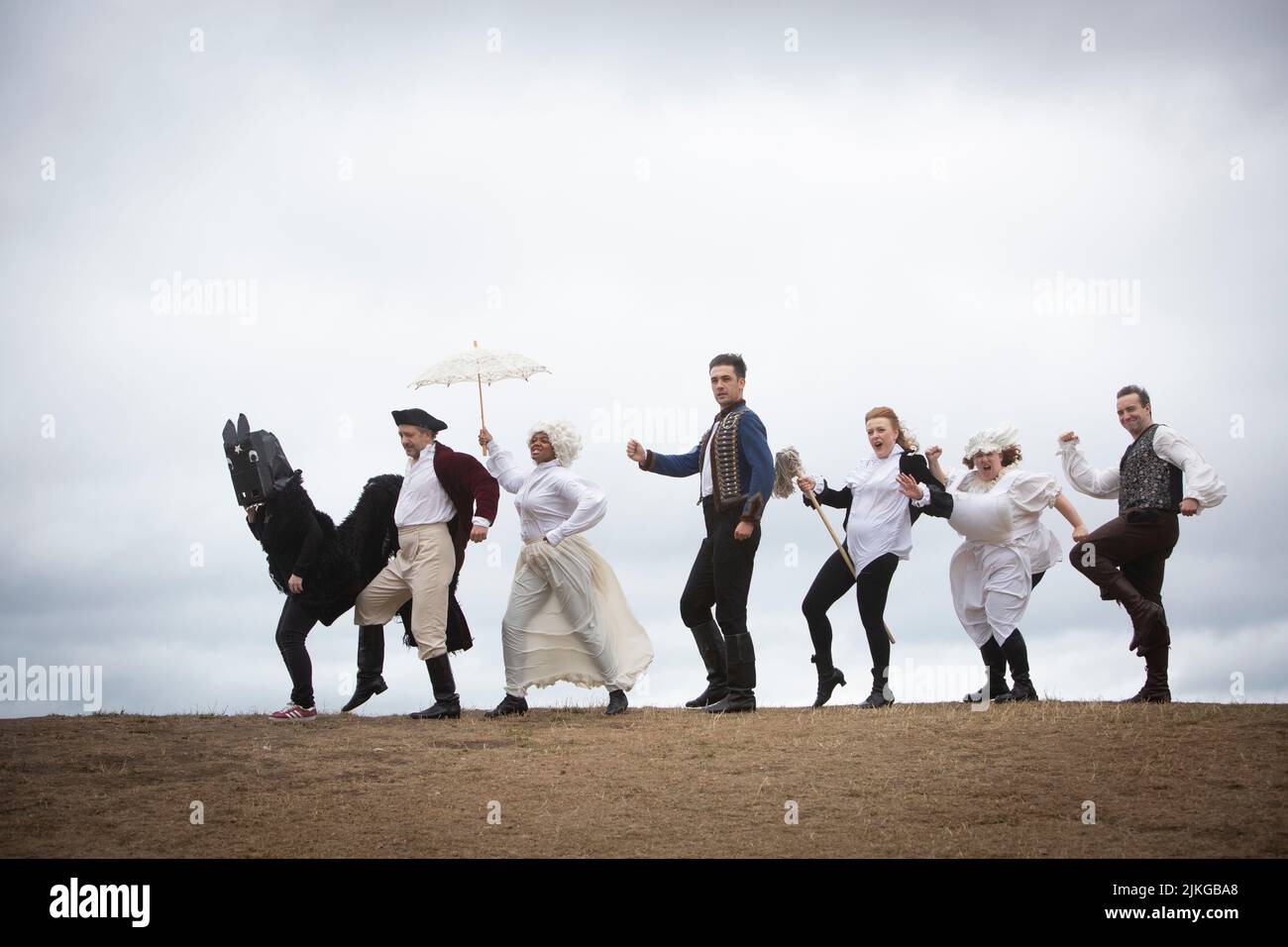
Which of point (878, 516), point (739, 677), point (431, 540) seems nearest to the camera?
point (739, 677)

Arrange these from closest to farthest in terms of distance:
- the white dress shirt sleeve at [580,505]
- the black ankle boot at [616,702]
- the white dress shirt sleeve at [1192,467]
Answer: the white dress shirt sleeve at [1192,467] < the white dress shirt sleeve at [580,505] < the black ankle boot at [616,702]

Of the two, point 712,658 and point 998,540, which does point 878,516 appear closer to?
point 998,540

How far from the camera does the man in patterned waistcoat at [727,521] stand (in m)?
10.3

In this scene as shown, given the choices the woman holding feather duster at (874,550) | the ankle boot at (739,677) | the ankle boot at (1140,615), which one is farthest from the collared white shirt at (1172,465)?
the ankle boot at (739,677)

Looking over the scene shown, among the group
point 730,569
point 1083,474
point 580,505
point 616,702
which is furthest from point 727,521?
point 1083,474

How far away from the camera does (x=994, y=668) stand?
439 inches

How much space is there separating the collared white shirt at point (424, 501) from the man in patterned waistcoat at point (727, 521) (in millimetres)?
1526

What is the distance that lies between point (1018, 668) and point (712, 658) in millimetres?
2434

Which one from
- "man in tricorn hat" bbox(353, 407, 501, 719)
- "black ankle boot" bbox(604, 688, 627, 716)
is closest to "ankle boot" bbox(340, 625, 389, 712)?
"man in tricorn hat" bbox(353, 407, 501, 719)

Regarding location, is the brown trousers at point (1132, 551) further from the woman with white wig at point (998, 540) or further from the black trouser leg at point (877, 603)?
the black trouser leg at point (877, 603)

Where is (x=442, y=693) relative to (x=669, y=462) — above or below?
below

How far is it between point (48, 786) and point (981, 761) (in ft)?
19.0

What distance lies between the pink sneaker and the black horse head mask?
1.64 metres

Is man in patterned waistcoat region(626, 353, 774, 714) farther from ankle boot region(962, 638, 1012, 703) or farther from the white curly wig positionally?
ankle boot region(962, 638, 1012, 703)
